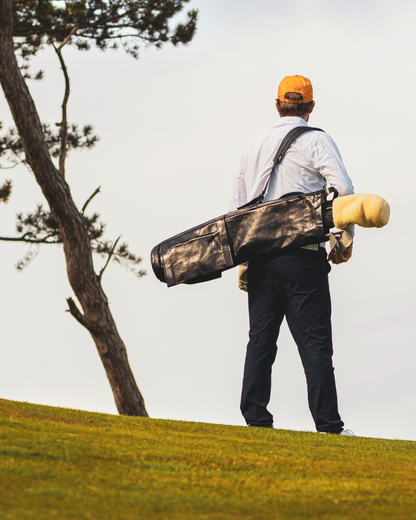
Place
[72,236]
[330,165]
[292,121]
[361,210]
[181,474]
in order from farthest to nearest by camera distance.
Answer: [72,236], [292,121], [330,165], [361,210], [181,474]

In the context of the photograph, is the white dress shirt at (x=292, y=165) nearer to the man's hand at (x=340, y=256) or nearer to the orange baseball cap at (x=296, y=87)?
the orange baseball cap at (x=296, y=87)

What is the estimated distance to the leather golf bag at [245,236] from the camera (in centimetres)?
362

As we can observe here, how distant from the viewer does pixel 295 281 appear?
364cm

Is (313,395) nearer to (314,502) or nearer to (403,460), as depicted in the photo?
(403,460)

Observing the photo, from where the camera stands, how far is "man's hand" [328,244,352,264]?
3.72 meters

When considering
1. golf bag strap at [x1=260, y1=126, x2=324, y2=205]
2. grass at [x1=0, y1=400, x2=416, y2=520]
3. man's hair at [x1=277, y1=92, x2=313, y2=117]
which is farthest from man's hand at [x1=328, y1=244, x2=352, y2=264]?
grass at [x1=0, y1=400, x2=416, y2=520]

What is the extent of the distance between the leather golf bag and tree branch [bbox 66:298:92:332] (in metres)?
4.44

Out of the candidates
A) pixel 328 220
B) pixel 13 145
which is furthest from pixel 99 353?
pixel 328 220

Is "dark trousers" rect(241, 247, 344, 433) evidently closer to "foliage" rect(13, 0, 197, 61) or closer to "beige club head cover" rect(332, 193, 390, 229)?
"beige club head cover" rect(332, 193, 390, 229)

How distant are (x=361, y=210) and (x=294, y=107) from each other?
923 millimetres

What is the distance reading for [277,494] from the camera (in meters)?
1.93

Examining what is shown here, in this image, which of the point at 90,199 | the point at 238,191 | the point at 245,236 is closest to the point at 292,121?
the point at 238,191

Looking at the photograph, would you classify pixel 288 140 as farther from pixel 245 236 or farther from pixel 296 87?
pixel 245 236

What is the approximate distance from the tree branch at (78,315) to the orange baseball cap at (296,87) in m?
5.27
